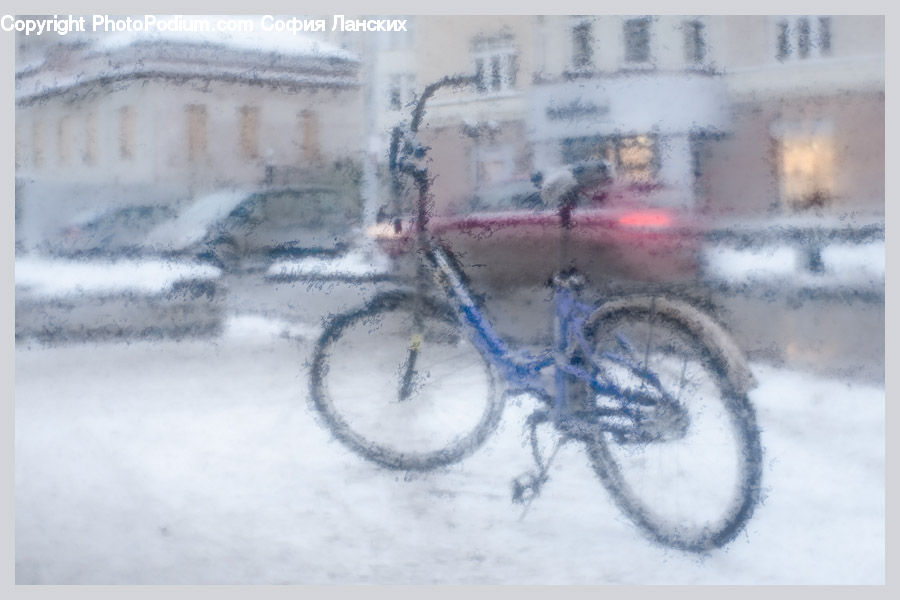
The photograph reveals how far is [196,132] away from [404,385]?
1.25 meters

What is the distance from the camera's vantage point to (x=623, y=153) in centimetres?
295

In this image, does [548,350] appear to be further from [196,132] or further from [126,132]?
[126,132]

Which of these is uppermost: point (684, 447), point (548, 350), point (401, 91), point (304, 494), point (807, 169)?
point (401, 91)

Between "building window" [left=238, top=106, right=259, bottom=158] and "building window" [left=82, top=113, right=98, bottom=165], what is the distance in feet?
1.98

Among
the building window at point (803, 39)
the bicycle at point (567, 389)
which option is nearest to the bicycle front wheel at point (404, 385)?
the bicycle at point (567, 389)

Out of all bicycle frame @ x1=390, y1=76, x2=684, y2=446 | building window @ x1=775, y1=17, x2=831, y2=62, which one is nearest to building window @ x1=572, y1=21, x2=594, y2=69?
bicycle frame @ x1=390, y1=76, x2=684, y2=446

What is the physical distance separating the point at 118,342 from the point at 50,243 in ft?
1.56

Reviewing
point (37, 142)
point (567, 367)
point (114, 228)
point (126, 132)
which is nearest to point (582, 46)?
point (567, 367)

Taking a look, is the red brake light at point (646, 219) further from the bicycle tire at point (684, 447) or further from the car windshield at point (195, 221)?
the car windshield at point (195, 221)

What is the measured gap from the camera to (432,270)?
3049 millimetres

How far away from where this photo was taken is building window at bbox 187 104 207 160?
3.06 metres

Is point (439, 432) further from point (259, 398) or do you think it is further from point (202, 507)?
point (202, 507)

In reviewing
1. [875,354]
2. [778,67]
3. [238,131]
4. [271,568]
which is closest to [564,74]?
[778,67]

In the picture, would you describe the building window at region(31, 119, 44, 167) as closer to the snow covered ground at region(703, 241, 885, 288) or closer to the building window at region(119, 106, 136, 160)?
the building window at region(119, 106, 136, 160)
